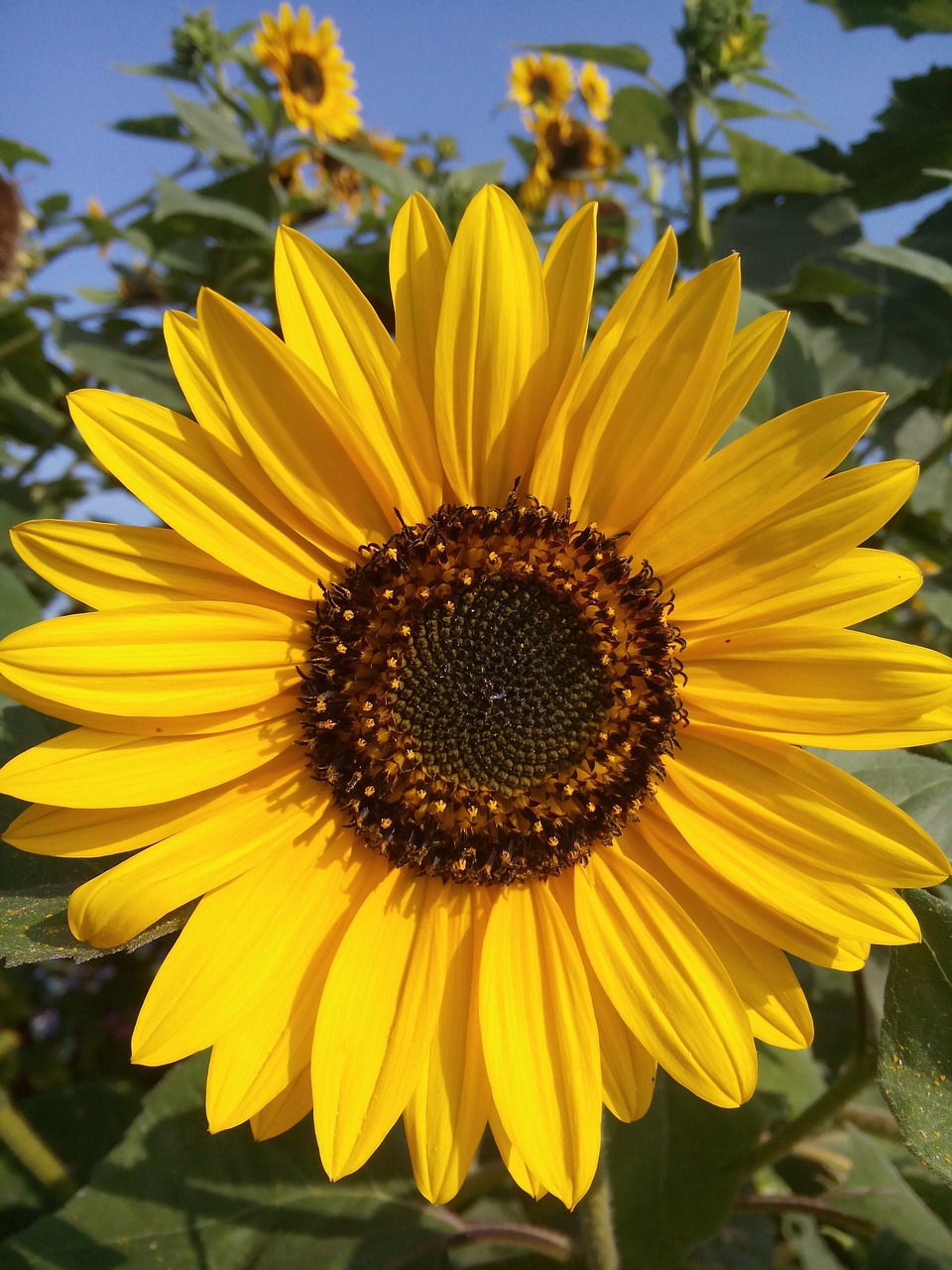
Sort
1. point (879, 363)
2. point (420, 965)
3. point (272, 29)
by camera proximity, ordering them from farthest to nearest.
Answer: point (272, 29) → point (879, 363) → point (420, 965)

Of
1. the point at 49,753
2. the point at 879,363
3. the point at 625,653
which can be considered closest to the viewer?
the point at 49,753

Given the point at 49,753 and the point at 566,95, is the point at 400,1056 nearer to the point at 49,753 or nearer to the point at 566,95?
the point at 49,753

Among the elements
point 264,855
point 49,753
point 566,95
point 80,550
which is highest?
point 566,95

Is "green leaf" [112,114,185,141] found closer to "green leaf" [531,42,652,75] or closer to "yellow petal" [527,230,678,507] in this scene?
"green leaf" [531,42,652,75]

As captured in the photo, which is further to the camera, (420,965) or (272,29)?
(272,29)

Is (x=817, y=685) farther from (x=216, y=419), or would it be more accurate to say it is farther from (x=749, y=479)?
(x=216, y=419)

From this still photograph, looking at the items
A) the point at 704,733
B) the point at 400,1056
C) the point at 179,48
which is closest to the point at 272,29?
the point at 179,48

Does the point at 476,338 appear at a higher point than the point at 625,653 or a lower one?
higher
